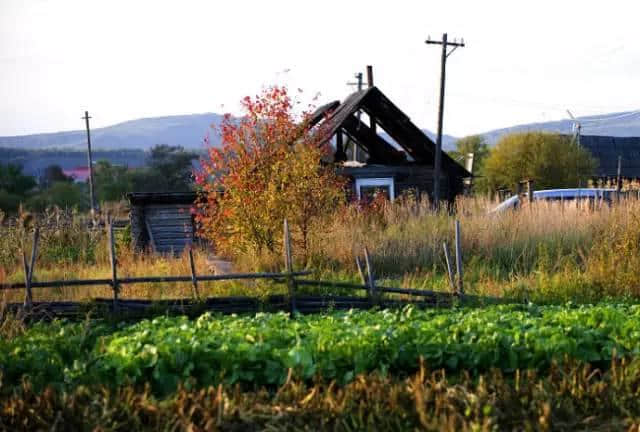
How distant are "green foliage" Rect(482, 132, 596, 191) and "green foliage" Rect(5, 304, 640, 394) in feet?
77.9

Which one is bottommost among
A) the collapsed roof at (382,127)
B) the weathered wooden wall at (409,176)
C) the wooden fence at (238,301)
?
the wooden fence at (238,301)

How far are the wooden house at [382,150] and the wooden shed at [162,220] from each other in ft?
13.9

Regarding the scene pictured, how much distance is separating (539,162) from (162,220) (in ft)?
55.6

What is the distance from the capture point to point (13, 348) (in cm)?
712

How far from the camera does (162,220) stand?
1922cm

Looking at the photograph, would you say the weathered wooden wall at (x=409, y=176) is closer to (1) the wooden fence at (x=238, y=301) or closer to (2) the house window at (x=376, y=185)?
(2) the house window at (x=376, y=185)

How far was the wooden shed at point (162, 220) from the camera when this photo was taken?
18.9 m

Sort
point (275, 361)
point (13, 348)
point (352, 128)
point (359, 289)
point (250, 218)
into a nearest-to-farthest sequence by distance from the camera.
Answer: point (275, 361) < point (13, 348) < point (359, 289) < point (250, 218) < point (352, 128)

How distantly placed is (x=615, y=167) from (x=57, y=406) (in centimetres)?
3653

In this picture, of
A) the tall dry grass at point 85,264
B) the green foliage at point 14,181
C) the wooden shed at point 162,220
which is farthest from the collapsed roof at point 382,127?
the green foliage at point 14,181

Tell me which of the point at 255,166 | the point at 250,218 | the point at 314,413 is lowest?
the point at 314,413

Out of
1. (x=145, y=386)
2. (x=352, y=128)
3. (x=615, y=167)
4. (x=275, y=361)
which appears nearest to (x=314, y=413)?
(x=275, y=361)

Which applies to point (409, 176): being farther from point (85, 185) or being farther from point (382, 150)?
point (85, 185)

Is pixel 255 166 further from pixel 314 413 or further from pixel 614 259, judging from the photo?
pixel 314 413
